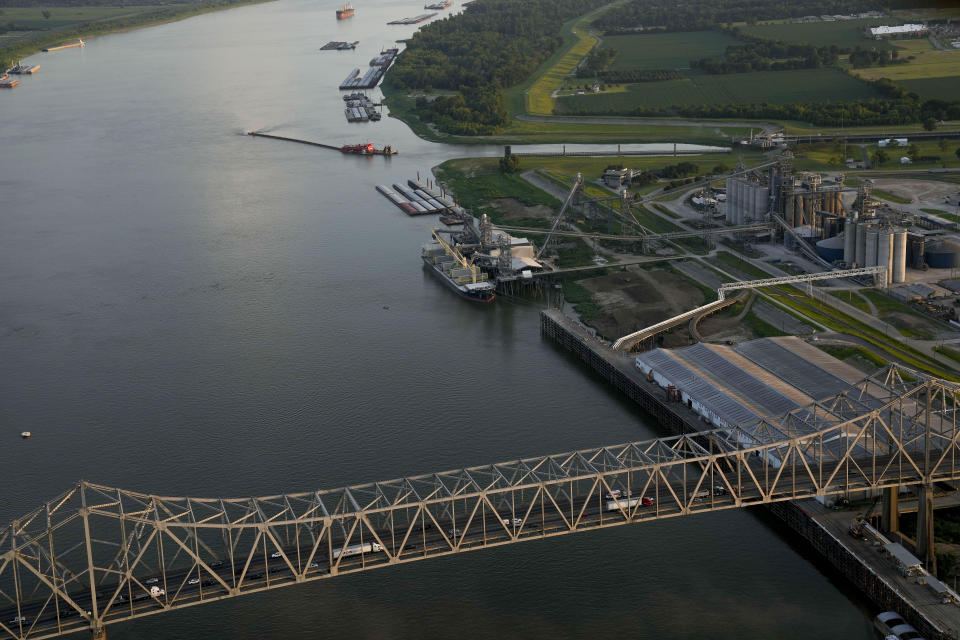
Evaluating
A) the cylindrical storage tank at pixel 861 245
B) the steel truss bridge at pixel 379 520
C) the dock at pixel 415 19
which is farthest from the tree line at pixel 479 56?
the steel truss bridge at pixel 379 520

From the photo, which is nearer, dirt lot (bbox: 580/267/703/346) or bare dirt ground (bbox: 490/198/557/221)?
dirt lot (bbox: 580/267/703/346)

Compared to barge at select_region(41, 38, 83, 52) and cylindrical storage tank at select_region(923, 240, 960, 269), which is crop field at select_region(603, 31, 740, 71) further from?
barge at select_region(41, 38, 83, 52)

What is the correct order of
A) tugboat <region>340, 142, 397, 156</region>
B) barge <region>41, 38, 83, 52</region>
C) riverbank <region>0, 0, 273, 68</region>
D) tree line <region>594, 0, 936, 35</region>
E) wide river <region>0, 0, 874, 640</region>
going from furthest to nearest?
barge <region>41, 38, 83, 52</region> → riverbank <region>0, 0, 273, 68</region> → tree line <region>594, 0, 936, 35</region> → tugboat <region>340, 142, 397, 156</region> → wide river <region>0, 0, 874, 640</region>

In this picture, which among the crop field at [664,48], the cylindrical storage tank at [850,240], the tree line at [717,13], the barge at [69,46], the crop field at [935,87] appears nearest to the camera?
the cylindrical storage tank at [850,240]

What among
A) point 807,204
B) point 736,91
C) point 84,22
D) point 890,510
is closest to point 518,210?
point 807,204

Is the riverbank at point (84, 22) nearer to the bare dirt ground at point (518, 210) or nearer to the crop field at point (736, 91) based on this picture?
the crop field at point (736, 91)

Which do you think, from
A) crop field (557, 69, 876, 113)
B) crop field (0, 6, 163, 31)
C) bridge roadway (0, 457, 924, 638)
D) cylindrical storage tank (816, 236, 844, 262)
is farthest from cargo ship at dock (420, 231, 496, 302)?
crop field (0, 6, 163, 31)

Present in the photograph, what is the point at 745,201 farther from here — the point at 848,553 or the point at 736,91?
the point at 736,91
